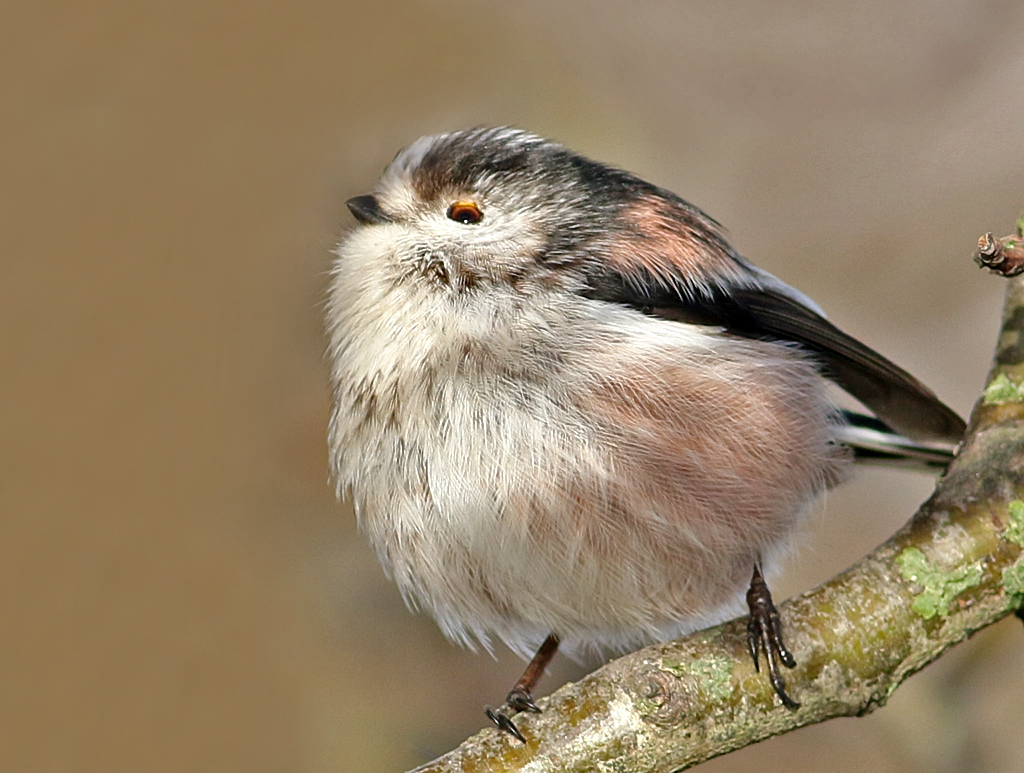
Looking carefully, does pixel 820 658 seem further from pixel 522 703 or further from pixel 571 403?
pixel 571 403

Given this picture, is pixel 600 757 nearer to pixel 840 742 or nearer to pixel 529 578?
pixel 529 578

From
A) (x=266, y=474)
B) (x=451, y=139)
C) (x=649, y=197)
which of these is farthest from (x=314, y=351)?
(x=649, y=197)

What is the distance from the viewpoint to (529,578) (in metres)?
3.17

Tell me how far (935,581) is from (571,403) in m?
1.15

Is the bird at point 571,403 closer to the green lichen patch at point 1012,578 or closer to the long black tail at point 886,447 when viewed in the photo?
the long black tail at point 886,447

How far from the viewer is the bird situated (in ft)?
9.79

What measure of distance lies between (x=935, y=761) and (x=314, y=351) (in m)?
3.13

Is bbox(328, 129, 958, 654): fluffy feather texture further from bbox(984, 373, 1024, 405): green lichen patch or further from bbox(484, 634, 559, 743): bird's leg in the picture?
bbox(984, 373, 1024, 405): green lichen patch

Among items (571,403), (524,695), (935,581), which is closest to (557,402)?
(571,403)

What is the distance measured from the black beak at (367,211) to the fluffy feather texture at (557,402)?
17 millimetres

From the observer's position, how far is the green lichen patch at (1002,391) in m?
3.22

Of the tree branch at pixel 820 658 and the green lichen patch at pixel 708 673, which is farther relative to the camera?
the green lichen patch at pixel 708 673

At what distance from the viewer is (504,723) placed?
8.79 ft

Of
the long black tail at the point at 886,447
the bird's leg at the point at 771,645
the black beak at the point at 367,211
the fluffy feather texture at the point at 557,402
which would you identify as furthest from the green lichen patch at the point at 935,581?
the black beak at the point at 367,211
